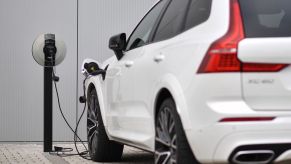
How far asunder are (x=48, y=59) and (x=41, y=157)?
1517mm

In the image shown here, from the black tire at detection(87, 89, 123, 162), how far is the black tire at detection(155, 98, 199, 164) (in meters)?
2.33

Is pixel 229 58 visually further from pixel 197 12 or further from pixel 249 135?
pixel 197 12

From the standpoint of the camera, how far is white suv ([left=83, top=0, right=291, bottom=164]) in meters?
4.14

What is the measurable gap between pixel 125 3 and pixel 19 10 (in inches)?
71.2

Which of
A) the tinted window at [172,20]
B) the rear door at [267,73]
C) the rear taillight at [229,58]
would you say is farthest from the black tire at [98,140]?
the rear door at [267,73]

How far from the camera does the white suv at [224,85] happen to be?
4141 millimetres

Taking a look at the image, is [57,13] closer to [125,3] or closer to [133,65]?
[125,3]

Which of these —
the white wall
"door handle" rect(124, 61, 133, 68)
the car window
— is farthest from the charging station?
"door handle" rect(124, 61, 133, 68)

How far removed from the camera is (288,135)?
13.6ft

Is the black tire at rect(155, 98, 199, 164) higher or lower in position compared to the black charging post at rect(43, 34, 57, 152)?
higher

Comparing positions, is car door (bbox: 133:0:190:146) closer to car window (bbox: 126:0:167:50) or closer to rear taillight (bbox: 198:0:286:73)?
car window (bbox: 126:0:167:50)

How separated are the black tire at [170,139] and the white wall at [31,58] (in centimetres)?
597

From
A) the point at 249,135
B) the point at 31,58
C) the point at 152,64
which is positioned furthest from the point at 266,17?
the point at 31,58

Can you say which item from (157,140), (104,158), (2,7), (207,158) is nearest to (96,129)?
(104,158)
